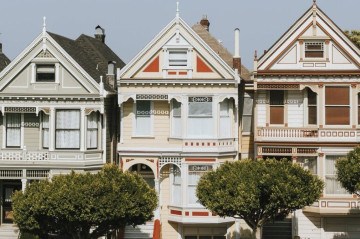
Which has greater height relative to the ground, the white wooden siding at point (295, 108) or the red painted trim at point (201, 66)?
the red painted trim at point (201, 66)

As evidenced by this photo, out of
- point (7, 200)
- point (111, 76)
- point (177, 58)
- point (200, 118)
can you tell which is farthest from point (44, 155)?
point (177, 58)

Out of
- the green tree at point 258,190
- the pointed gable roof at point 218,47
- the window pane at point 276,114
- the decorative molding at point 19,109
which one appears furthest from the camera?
the pointed gable roof at point 218,47

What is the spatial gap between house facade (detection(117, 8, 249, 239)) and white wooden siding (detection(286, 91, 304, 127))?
3228 mm

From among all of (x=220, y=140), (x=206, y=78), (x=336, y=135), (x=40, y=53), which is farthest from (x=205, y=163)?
(x=40, y=53)

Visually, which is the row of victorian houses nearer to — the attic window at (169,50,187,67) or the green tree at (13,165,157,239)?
the attic window at (169,50,187,67)

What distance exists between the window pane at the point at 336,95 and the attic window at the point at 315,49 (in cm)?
198

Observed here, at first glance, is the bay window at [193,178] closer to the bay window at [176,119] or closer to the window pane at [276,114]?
the bay window at [176,119]

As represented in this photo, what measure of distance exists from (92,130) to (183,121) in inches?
217

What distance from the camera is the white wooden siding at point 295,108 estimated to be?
4409 cm

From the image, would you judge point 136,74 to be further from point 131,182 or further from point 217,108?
point 131,182

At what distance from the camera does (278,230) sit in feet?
147

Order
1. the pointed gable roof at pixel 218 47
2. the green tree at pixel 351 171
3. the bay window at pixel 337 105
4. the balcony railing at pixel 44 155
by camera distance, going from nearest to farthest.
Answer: the green tree at pixel 351 171, the bay window at pixel 337 105, the balcony railing at pixel 44 155, the pointed gable roof at pixel 218 47

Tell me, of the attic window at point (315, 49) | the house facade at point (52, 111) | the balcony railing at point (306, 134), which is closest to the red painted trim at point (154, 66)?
the house facade at point (52, 111)

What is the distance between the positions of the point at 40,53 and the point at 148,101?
689cm
